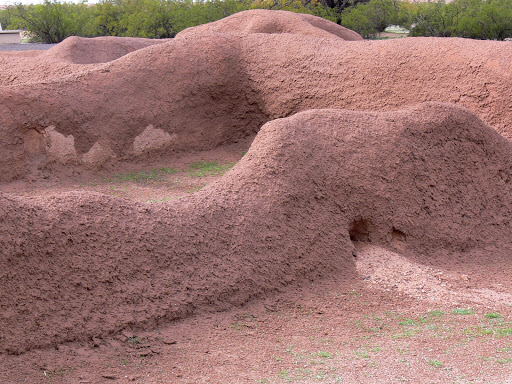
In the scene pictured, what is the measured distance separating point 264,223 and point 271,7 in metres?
21.8

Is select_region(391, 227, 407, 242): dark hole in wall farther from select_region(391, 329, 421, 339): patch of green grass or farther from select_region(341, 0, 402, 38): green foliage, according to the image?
select_region(341, 0, 402, 38): green foliage

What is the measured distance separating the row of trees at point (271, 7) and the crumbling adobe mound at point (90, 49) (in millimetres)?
10764

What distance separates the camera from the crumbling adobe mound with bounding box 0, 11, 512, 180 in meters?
8.82

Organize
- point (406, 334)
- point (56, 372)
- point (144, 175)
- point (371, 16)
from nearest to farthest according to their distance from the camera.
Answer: point (56, 372) < point (406, 334) < point (144, 175) < point (371, 16)

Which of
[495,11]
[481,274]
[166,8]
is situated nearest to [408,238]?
[481,274]

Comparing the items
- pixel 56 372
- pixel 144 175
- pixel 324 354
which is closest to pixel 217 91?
pixel 144 175

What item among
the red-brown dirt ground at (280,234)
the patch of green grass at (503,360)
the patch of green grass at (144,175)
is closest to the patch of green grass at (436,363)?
the red-brown dirt ground at (280,234)

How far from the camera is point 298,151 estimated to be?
5820 mm

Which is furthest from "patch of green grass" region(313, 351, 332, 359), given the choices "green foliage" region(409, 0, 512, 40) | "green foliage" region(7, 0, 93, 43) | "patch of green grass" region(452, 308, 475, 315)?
"green foliage" region(7, 0, 93, 43)

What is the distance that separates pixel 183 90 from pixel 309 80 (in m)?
1.91

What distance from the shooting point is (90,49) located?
14.2 meters

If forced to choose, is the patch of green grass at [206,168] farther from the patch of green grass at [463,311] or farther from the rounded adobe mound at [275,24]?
the patch of green grass at [463,311]

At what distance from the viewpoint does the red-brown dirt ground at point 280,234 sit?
430 centimetres

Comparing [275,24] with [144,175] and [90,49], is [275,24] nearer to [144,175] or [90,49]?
[90,49]
